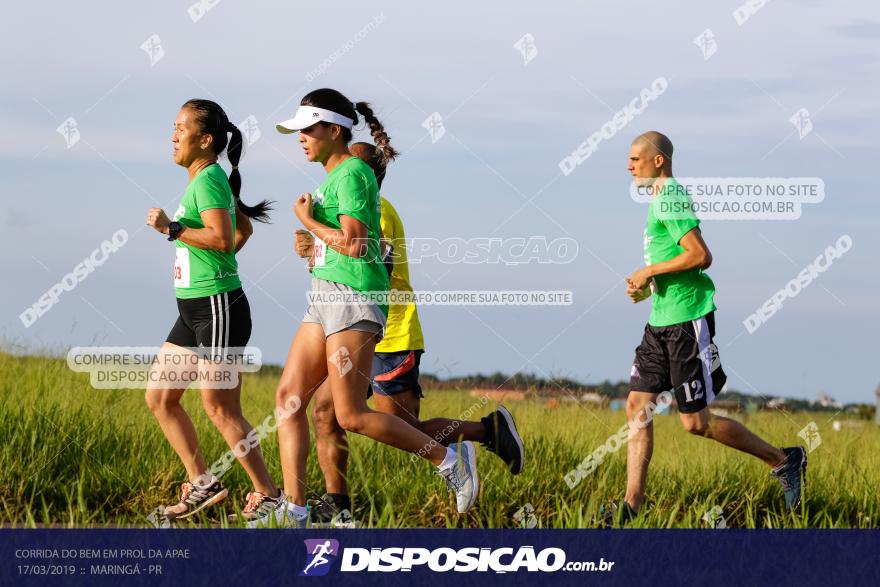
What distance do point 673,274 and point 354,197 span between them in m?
1.83

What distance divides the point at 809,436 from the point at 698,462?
2.41 ft

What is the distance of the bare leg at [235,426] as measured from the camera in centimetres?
592

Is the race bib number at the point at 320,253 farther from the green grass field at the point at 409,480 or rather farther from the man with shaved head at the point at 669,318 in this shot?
the man with shaved head at the point at 669,318

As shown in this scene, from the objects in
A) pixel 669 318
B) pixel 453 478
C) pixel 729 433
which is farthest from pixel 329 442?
pixel 729 433

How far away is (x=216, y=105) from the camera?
20.0 feet

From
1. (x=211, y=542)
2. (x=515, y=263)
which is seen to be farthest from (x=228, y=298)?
(x=515, y=263)

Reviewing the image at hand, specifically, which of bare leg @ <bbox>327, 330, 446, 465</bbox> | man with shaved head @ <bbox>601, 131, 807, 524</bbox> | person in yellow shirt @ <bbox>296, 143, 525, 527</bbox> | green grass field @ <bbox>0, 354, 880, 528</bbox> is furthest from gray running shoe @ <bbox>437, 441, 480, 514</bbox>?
man with shaved head @ <bbox>601, 131, 807, 524</bbox>

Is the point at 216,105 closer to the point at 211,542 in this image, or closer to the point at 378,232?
the point at 378,232

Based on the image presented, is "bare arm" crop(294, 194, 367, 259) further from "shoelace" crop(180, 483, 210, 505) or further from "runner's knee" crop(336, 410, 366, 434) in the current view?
"shoelace" crop(180, 483, 210, 505)

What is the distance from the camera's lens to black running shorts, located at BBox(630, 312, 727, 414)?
620 cm

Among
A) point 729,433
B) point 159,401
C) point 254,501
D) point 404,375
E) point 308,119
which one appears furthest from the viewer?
point 404,375

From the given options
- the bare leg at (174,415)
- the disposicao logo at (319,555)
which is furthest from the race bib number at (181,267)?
the disposicao logo at (319,555)

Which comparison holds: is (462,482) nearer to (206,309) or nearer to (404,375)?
(404,375)

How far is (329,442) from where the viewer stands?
612 cm
